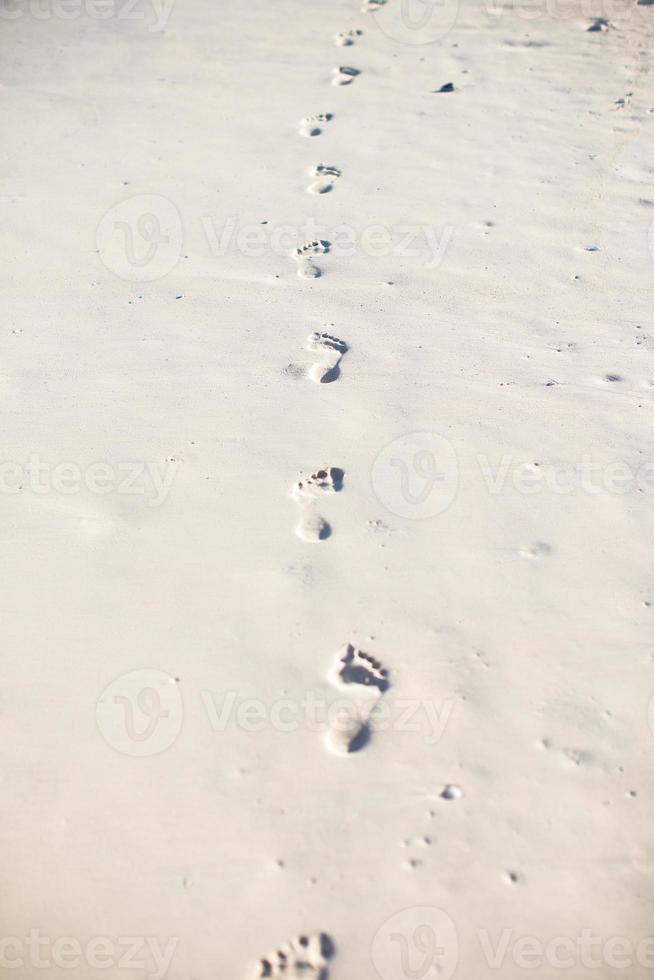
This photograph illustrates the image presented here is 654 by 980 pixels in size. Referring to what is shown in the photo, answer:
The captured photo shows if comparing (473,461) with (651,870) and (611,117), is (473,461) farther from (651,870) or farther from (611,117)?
(611,117)

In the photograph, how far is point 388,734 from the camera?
6.32ft

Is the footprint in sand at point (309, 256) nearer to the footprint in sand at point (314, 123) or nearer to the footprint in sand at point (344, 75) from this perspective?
the footprint in sand at point (314, 123)

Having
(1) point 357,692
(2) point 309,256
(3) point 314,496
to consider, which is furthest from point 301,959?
(2) point 309,256

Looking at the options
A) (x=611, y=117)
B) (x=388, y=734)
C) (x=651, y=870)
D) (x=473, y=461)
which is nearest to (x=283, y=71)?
(x=611, y=117)

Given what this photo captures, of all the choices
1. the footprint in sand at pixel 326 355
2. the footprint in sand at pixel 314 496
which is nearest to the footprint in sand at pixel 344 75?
the footprint in sand at pixel 326 355

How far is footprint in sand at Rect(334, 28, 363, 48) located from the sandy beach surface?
733mm

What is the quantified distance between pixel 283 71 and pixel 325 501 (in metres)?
2.95

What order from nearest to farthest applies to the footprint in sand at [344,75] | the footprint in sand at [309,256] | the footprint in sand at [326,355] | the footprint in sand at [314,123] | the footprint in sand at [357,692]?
the footprint in sand at [357,692]
the footprint in sand at [326,355]
the footprint in sand at [309,256]
the footprint in sand at [314,123]
the footprint in sand at [344,75]

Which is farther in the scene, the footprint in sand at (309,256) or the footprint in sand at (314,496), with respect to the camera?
the footprint in sand at (309,256)

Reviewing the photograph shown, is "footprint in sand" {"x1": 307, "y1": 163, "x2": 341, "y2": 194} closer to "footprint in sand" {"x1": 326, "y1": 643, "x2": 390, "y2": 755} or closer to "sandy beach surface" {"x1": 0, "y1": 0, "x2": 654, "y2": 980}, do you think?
"sandy beach surface" {"x1": 0, "y1": 0, "x2": 654, "y2": 980}

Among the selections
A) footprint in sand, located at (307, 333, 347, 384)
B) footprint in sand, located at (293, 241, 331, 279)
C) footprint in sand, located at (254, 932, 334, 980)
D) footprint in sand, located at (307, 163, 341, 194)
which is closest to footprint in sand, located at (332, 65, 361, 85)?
footprint in sand, located at (307, 163, 341, 194)

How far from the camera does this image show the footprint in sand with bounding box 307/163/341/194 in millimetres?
3625

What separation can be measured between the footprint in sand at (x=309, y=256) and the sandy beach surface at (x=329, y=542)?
0.05 feet

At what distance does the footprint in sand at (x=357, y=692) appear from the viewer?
6.28ft
